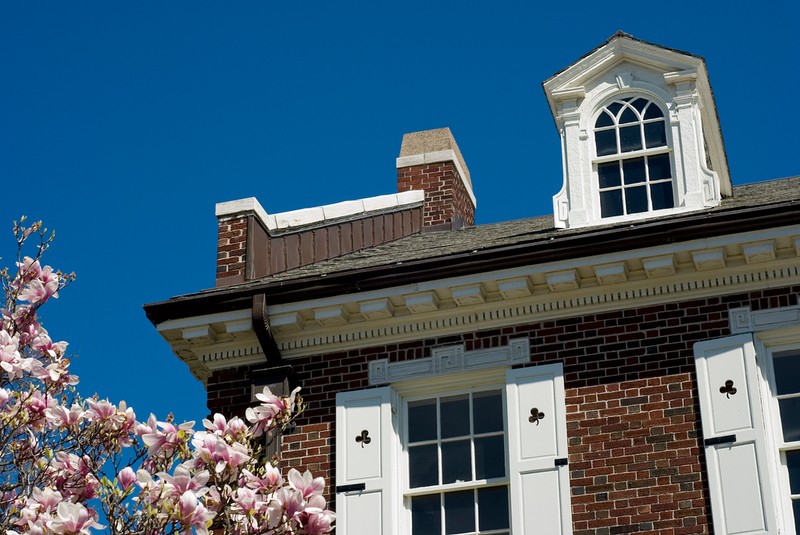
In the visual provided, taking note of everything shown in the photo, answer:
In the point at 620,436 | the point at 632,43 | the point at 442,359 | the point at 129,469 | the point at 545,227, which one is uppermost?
the point at 632,43

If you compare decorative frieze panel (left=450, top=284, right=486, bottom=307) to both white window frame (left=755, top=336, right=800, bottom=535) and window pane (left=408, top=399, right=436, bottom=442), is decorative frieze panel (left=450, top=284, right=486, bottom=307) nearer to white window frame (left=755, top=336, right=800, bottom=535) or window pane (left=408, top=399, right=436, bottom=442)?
window pane (left=408, top=399, right=436, bottom=442)

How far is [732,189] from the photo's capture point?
16.2 m

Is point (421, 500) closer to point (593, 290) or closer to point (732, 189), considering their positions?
point (593, 290)

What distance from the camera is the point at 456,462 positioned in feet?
41.7

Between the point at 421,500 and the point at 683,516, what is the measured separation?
2.24 m

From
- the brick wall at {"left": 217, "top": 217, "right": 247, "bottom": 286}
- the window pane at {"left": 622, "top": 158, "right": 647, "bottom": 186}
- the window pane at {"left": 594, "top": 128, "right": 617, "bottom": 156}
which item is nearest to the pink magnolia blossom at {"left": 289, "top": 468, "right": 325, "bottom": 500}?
the brick wall at {"left": 217, "top": 217, "right": 247, "bottom": 286}

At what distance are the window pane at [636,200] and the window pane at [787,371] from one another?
2.31m

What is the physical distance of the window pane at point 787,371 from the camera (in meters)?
12.2

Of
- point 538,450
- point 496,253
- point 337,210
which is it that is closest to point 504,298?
point 496,253

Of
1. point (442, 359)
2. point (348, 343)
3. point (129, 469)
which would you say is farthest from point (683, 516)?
point (129, 469)

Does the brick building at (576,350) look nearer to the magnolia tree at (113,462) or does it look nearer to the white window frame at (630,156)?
the white window frame at (630,156)

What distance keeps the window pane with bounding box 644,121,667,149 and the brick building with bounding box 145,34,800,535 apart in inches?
0.5

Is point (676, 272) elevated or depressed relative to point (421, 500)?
elevated

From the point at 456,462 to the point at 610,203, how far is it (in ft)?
10.3
